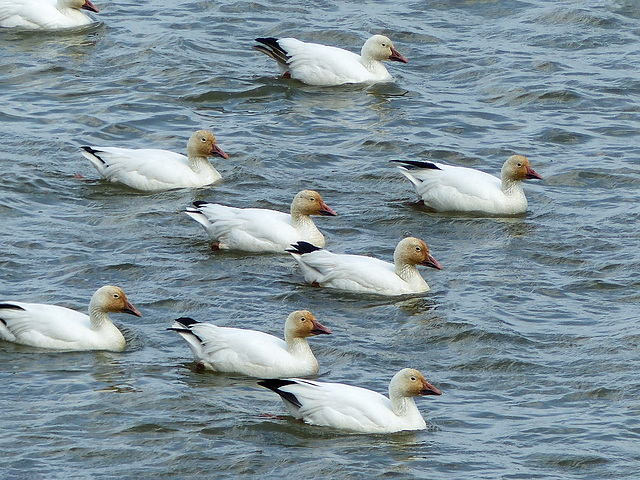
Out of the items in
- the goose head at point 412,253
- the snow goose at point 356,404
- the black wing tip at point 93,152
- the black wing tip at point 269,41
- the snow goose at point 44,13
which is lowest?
the snow goose at point 356,404

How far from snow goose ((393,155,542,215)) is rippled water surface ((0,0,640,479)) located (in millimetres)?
188

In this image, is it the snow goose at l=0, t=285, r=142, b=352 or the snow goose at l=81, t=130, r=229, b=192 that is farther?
the snow goose at l=81, t=130, r=229, b=192

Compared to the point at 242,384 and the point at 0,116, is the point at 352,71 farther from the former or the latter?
the point at 242,384

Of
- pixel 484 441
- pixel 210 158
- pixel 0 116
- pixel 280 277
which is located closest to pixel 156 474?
pixel 484 441

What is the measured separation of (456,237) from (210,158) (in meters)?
3.30

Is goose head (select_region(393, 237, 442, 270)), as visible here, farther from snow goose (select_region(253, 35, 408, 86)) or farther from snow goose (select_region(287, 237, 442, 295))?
snow goose (select_region(253, 35, 408, 86))

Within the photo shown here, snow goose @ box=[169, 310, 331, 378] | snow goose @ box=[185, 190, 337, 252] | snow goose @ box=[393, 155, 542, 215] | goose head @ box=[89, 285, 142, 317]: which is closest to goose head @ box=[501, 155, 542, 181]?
snow goose @ box=[393, 155, 542, 215]

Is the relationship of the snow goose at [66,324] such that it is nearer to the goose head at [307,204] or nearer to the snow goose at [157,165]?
the goose head at [307,204]

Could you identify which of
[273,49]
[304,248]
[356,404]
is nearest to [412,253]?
[304,248]

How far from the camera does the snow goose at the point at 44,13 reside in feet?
61.8

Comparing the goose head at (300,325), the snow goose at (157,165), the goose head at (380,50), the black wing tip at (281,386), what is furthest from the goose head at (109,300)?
the goose head at (380,50)

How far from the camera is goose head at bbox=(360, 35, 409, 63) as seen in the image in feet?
57.8

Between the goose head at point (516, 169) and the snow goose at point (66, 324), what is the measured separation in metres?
4.82

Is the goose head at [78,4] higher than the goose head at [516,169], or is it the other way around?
the goose head at [78,4]
